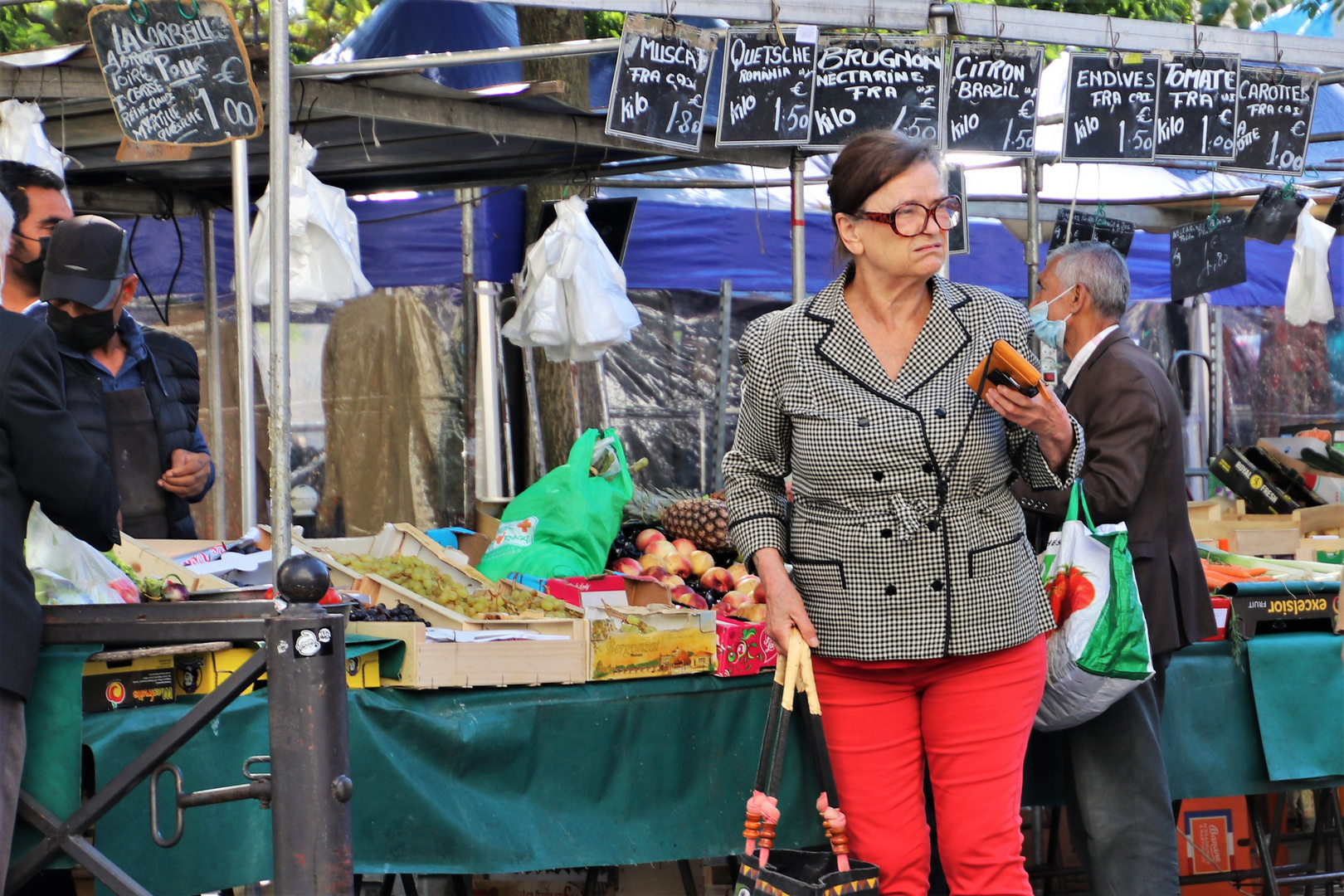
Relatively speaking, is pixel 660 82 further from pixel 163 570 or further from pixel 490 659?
pixel 163 570

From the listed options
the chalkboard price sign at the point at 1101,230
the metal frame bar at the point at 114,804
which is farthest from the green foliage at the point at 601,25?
the metal frame bar at the point at 114,804

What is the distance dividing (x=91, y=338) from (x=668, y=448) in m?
5.09

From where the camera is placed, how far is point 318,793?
2504 millimetres

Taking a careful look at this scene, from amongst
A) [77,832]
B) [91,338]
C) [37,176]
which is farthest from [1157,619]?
[37,176]

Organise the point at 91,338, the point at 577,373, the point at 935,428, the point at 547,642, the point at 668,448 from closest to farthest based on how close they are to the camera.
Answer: the point at 935,428 < the point at 547,642 < the point at 91,338 < the point at 577,373 < the point at 668,448

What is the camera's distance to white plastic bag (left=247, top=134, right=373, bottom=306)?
178 inches

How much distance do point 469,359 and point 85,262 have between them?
4.47 meters

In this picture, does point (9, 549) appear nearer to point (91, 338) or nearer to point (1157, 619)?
point (91, 338)

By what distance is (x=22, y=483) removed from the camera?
2660 mm

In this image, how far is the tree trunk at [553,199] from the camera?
25.1ft

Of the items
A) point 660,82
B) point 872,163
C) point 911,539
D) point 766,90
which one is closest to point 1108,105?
point 766,90

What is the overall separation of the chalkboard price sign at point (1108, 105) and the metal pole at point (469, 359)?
3.86m

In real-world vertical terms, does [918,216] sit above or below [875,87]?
below

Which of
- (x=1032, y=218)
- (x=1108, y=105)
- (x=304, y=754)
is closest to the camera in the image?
(x=304, y=754)
